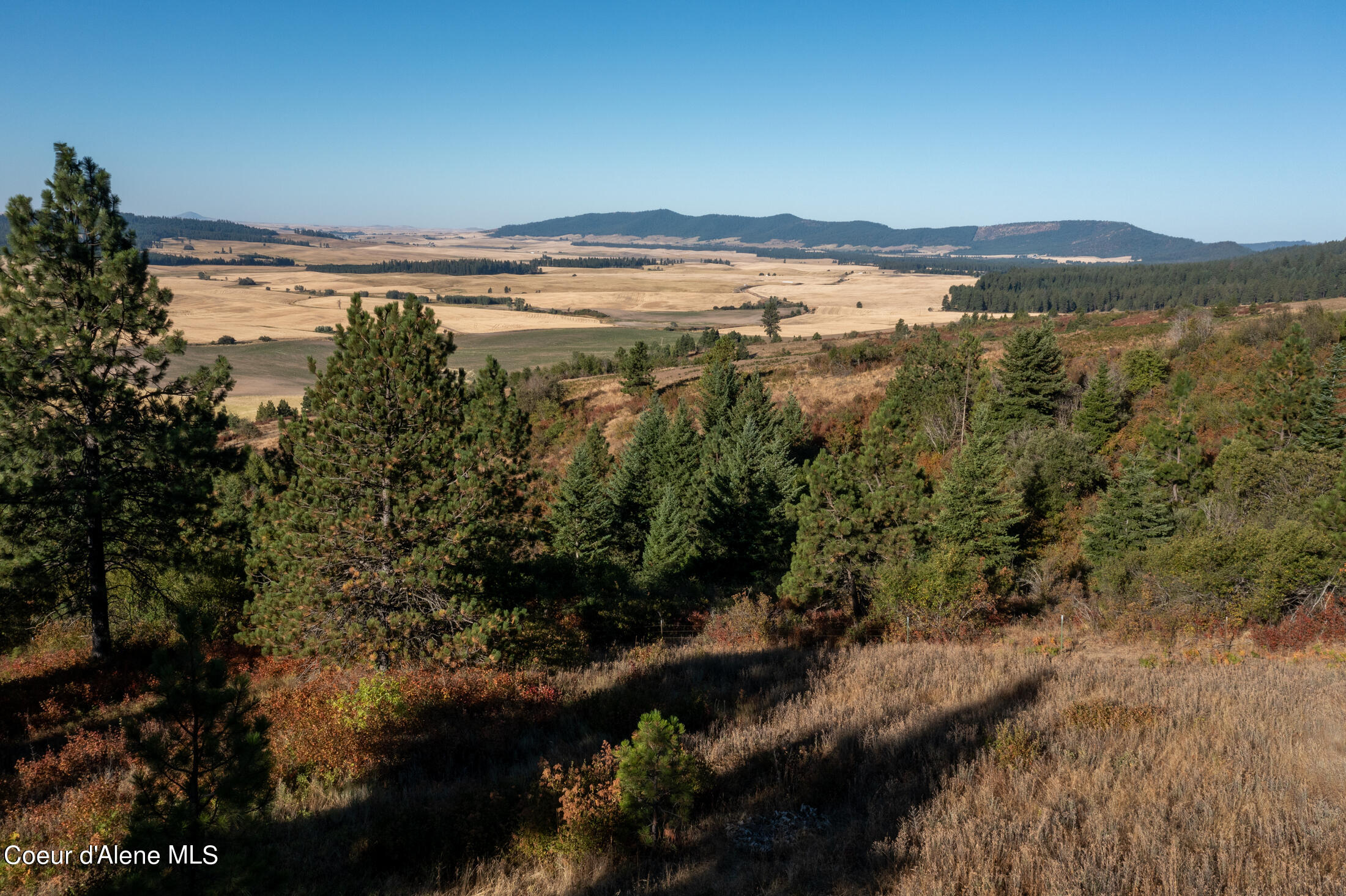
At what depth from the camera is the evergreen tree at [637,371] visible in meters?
66.9

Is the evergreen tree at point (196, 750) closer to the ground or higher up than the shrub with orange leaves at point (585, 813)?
higher up

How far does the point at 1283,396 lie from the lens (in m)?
33.7

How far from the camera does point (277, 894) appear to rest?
461cm

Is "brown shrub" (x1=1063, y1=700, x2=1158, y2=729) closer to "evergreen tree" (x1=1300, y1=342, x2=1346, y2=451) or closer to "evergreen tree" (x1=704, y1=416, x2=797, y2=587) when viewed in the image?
"evergreen tree" (x1=704, y1=416, x2=797, y2=587)

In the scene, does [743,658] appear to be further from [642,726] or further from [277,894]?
[277,894]

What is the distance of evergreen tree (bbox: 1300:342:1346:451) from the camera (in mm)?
31391

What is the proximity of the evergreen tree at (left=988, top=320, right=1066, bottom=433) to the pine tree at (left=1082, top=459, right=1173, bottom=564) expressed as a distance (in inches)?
728

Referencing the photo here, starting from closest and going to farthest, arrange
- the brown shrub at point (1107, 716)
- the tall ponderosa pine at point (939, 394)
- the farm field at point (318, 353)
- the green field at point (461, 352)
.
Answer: the brown shrub at point (1107, 716), the tall ponderosa pine at point (939, 394), the farm field at point (318, 353), the green field at point (461, 352)

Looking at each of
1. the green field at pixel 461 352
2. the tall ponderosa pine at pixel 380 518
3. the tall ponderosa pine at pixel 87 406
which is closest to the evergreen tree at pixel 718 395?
the tall ponderosa pine at pixel 380 518

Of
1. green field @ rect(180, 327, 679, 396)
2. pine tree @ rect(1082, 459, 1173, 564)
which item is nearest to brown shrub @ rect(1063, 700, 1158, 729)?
pine tree @ rect(1082, 459, 1173, 564)

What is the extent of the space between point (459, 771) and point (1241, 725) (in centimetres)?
889

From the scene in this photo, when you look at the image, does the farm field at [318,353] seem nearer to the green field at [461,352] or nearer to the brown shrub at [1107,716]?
the green field at [461,352]

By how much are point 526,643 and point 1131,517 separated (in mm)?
22844

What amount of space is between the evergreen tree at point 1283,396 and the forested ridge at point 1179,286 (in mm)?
118778
